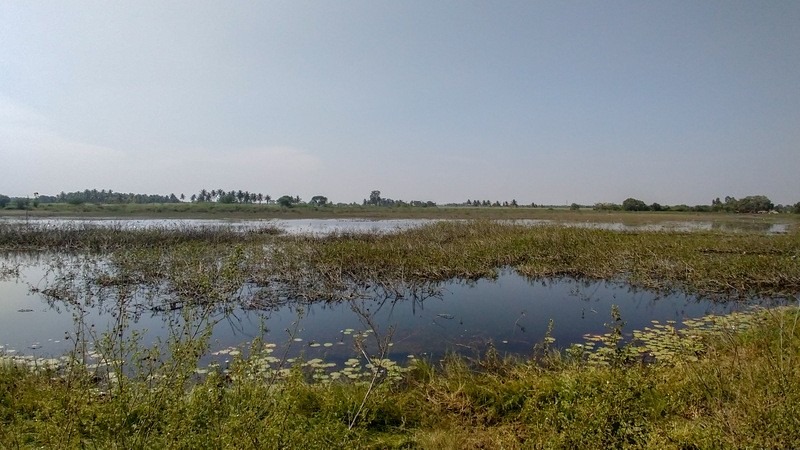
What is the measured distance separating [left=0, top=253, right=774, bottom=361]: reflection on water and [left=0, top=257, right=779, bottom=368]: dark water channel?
0.08 feet

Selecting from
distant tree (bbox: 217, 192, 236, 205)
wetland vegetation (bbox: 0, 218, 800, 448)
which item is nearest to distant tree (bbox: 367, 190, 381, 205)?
distant tree (bbox: 217, 192, 236, 205)

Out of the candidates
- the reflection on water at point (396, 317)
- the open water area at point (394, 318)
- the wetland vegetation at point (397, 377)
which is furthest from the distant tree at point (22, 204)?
the reflection on water at point (396, 317)

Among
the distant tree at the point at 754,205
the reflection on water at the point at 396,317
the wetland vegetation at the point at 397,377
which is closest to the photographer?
the wetland vegetation at the point at 397,377

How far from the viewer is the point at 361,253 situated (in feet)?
52.3

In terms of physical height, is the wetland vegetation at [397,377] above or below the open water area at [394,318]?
above

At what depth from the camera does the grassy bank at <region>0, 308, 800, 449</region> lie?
9.47 feet

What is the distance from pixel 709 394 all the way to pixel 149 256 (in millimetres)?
16795

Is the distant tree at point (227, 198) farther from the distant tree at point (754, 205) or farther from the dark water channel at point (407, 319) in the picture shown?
the distant tree at point (754, 205)

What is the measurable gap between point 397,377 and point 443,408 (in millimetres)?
1273

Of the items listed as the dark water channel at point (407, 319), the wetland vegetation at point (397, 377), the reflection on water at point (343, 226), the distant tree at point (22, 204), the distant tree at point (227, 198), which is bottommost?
the dark water channel at point (407, 319)

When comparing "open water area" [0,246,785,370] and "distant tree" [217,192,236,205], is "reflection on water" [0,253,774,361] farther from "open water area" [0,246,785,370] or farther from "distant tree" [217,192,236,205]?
"distant tree" [217,192,236,205]

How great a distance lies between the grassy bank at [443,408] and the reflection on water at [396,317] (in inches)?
76.0

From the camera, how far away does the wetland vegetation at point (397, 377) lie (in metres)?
3.02

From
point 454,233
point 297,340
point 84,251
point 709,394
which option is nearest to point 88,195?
point 84,251
